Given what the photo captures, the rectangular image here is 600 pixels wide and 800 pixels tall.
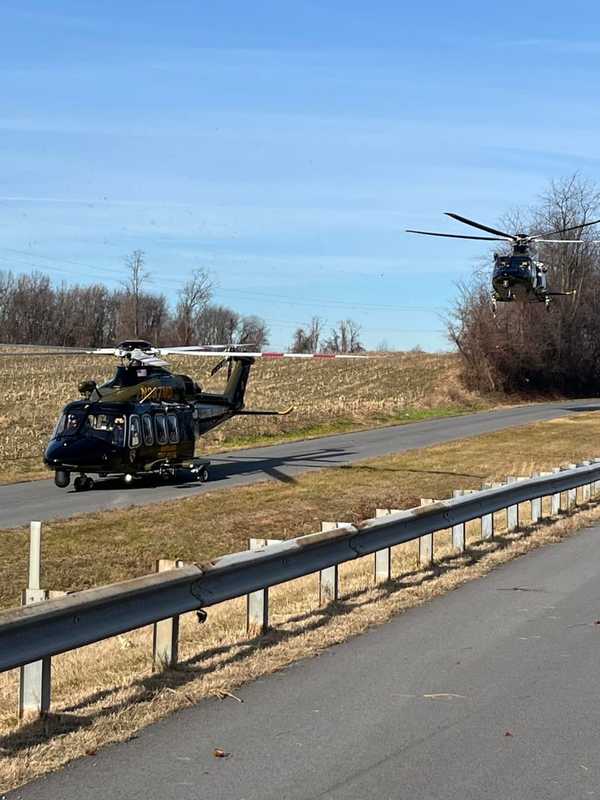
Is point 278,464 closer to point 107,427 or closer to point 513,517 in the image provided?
point 107,427

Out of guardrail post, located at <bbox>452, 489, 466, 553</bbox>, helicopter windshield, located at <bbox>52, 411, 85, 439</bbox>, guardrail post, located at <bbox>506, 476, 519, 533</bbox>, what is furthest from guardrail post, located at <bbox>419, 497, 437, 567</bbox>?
helicopter windshield, located at <bbox>52, 411, 85, 439</bbox>

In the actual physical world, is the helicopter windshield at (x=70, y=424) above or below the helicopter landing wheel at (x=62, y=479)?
above

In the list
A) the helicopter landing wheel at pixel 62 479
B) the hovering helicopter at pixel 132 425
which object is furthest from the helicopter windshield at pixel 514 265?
the helicopter landing wheel at pixel 62 479

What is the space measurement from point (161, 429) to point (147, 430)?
58 centimetres

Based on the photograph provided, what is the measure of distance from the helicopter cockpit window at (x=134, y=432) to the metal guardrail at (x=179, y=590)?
12.6 m

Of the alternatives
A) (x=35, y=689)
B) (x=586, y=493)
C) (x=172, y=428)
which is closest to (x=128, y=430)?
(x=172, y=428)

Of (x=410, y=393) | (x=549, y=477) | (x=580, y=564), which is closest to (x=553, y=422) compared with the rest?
(x=410, y=393)

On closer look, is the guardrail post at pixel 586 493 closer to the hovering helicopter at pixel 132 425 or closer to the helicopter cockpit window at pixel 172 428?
the hovering helicopter at pixel 132 425

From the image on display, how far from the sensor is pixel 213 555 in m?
16.7

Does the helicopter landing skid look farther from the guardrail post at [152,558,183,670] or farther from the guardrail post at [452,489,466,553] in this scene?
the guardrail post at [152,558,183,670]

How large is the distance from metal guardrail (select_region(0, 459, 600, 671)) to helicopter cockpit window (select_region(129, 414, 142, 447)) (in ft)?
41.2

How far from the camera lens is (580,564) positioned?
11859mm

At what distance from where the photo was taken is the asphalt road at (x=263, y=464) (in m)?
21.4

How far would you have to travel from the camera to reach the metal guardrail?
570 centimetres
